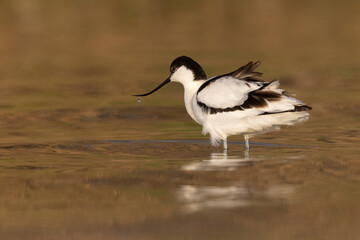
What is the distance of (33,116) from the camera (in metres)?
13.8

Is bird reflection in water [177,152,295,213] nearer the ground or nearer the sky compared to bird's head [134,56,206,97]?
nearer the ground

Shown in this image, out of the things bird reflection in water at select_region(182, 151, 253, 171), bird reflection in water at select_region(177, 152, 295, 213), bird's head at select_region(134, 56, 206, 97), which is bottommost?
bird reflection in water at select_region(177, 152, 295, 213)

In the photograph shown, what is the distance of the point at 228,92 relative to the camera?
1069 cm

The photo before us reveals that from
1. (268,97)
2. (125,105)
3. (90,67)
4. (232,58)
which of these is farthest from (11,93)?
(268,97)

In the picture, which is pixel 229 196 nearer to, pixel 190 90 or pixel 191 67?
pixel 190 90

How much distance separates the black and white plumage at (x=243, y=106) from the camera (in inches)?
411

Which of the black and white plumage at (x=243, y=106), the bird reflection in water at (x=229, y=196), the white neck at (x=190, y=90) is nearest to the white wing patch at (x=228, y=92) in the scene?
the black and white plumage at (x=243, y=106)

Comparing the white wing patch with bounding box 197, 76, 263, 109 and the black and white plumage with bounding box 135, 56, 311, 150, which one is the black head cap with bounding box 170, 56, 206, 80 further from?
the white wing patch with bounding box 197, 76, 263, 109

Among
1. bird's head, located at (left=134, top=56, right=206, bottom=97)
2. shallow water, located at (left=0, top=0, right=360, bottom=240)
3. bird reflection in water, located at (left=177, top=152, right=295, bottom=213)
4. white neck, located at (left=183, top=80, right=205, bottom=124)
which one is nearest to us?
shallow water, located at (left=0, top=0, right=360, bottom=240)

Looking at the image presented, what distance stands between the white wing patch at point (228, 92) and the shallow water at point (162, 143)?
1.89 ft

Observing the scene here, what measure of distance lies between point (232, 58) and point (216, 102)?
9.43m

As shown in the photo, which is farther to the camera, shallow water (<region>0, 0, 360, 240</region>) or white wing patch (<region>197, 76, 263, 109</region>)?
white wing patch (<region>197, 76, 263, 109</region>)

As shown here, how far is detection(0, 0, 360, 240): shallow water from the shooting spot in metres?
7.21

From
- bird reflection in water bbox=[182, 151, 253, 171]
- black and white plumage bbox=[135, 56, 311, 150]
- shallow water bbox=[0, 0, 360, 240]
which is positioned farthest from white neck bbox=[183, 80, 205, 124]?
bird reflection in water bbox=[182, 151, 253, 171]
